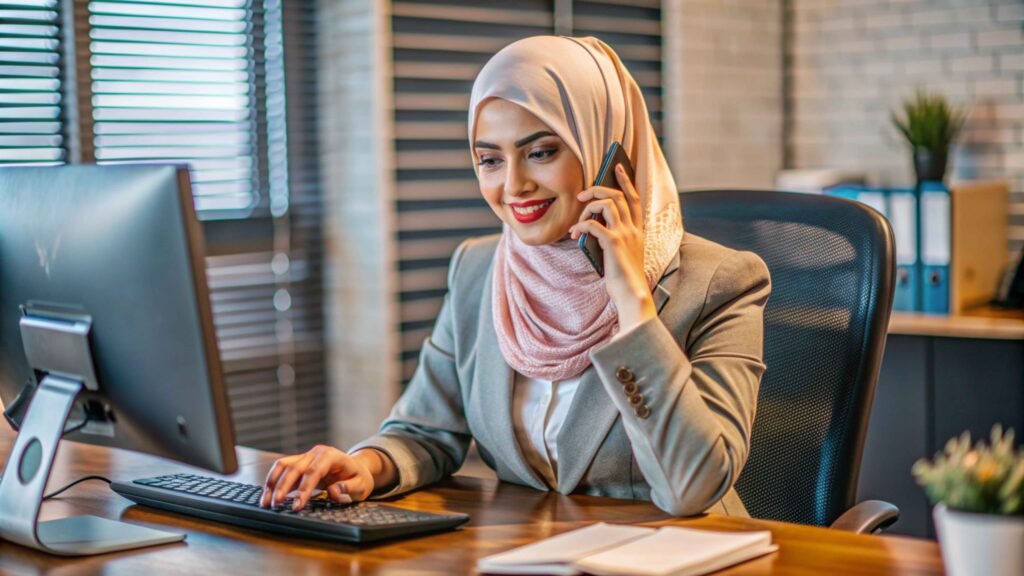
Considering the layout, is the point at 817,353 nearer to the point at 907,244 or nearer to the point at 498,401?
the point at 498,401

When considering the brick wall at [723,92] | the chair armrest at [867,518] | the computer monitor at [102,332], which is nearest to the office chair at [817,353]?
the chair armrest at [867,518]

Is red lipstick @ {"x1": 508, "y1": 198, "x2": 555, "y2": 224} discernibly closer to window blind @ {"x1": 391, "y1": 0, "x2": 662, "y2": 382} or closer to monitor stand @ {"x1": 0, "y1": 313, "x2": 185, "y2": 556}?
monitor stand @ {"x1": 0, "y1": 313, "x2": 185, "y2": 556}

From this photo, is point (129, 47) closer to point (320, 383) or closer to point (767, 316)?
point (320, 383)

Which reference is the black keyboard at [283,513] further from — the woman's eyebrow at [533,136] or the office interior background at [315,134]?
the office interior background at [315,134]

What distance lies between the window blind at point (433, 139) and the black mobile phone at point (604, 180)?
1.68 m

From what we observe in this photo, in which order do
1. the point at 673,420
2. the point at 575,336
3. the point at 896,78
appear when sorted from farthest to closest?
the point at 896,78 → the point at 575,336 → the point at 673,420

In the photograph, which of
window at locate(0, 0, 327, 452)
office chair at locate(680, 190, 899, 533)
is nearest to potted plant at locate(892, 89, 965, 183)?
window at locate(0, 0, 327, 452)

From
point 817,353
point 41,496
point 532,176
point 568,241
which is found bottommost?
point 41,496

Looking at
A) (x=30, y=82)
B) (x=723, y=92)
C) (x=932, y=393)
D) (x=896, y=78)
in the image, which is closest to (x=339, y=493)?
(x=30, y=82)

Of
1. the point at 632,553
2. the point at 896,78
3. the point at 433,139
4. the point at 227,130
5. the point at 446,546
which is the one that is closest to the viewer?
the point at 632,553

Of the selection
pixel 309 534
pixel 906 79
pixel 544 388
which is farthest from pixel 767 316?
pixel 906 79

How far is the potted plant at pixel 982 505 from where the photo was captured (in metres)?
1.13

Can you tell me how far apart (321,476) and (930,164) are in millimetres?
2764

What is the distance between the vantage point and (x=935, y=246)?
3.72 m
